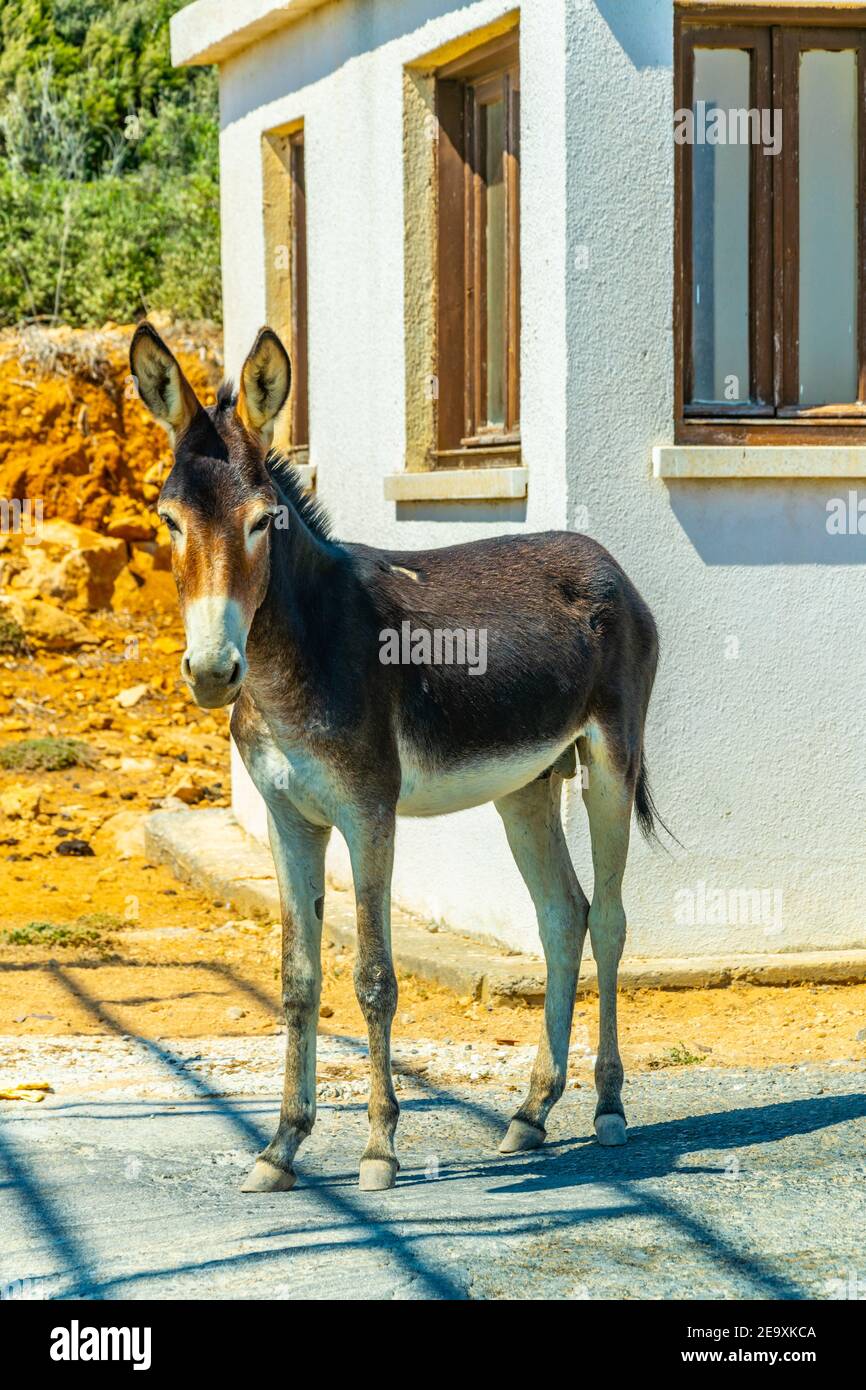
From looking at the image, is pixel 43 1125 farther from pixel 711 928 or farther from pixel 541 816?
pixel 711 928

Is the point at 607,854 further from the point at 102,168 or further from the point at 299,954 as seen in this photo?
the point at 102,168

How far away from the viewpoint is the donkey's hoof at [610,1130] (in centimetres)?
601

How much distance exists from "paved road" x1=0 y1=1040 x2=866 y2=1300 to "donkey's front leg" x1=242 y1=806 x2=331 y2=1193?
245mm

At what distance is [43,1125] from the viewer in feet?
20.3

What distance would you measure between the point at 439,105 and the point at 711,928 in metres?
4.11

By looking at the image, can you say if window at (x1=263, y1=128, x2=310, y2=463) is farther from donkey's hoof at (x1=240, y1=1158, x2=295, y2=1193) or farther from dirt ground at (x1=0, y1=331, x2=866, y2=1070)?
donkey's hoof at (x1=240, y1=1158, x2=295, y2=1193)

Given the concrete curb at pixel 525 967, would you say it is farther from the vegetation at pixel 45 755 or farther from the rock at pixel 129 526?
the rock at pixel 129 526

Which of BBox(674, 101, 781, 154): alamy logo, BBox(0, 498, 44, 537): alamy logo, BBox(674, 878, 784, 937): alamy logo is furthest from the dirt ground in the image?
BBox(674, 101, 781, 154): alamy logo

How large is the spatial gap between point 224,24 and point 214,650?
24.3ft

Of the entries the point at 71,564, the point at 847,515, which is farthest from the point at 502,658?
the point at 71,564

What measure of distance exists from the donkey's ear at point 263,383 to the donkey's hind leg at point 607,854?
1.64m

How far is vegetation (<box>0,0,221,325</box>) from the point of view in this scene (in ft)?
59.7

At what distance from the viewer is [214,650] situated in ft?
15.6

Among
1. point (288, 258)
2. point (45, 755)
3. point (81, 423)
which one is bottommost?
point (45, 755)
